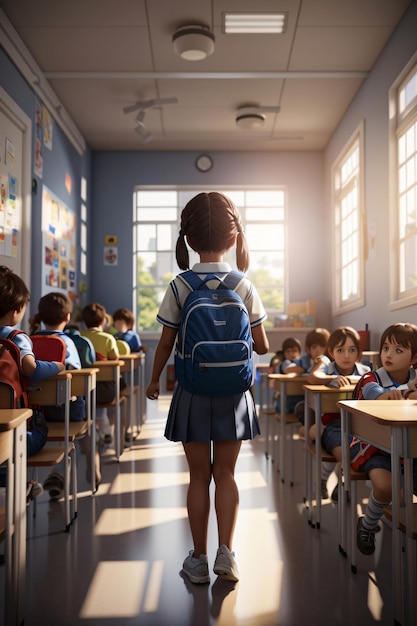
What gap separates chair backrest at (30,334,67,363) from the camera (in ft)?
9.26

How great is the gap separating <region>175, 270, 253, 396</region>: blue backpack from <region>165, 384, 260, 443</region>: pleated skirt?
0.06 m

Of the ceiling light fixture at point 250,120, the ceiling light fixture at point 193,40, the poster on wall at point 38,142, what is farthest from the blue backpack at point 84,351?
the ceiling light fixture at point 250,120

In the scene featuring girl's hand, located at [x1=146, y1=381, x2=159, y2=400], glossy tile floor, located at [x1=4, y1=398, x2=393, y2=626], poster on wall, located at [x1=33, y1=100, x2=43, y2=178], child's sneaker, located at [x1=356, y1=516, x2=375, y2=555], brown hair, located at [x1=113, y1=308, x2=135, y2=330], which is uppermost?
poster on wall, located at [x1=33, y1=100, x2=43, y2=178]

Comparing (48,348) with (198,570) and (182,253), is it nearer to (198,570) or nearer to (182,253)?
(182,253)

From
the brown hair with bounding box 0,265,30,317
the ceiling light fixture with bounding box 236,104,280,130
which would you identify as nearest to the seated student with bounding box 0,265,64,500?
the brown hair with bounding box 0,265,30,317

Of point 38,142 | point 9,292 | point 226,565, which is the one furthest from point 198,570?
point 38,142

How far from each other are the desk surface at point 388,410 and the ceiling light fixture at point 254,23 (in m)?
3.70

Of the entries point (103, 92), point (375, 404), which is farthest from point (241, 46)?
point (375, 404)

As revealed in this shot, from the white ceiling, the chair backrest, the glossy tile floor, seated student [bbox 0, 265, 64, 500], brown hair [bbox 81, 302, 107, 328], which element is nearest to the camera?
the glossy tile floor

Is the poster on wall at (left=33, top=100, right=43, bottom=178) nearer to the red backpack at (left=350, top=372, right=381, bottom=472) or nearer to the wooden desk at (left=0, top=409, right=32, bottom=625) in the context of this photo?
the red backpack at (left=350, top=372, right=381, bottom=472)

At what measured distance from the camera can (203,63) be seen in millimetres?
5441

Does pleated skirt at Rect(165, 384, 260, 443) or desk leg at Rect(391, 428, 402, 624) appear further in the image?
pleated skirt at Rect(165, 384, 260, 443)

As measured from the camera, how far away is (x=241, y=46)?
16.8ft

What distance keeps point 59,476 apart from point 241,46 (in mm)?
3850
